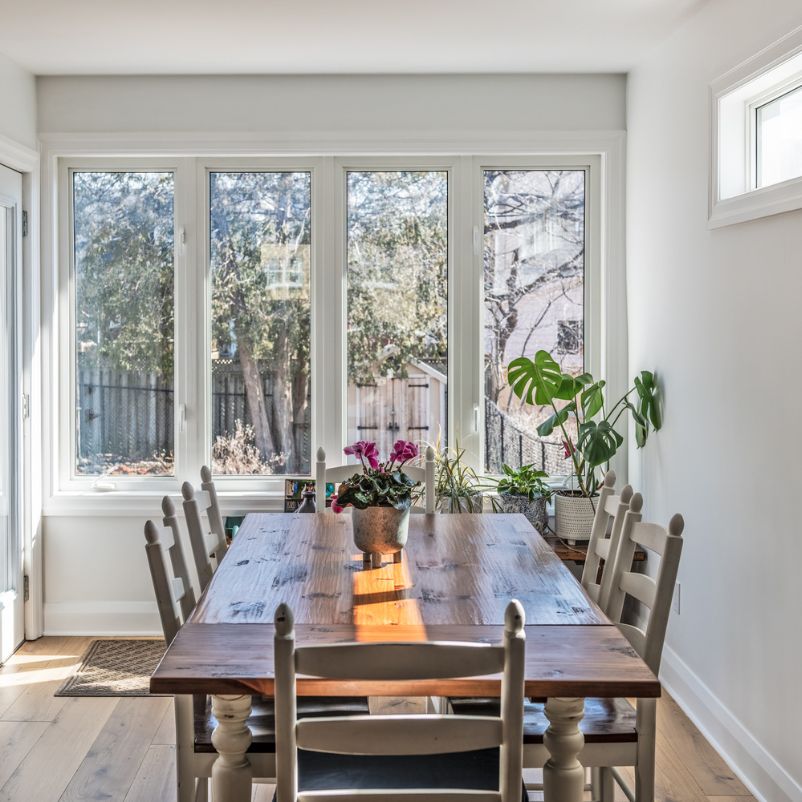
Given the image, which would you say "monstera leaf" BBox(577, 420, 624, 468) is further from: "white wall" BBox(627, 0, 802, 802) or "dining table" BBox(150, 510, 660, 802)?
"dining table" BBox(150, 510, 660, 802)

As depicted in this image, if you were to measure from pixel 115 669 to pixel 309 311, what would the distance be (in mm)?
1916

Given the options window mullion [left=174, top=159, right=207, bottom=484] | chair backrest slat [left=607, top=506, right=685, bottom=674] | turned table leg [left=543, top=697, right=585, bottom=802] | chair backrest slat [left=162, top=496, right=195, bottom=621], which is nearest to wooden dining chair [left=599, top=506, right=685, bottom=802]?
chair backrest slat [left=607, top=506, right=685, bottom=674]

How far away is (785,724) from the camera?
2.69 meters

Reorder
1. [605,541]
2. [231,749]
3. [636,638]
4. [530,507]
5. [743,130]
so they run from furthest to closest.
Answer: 1. [530,507]
2. [743,130]
3. [605,541]
4. [636,638]
5. [231,749]

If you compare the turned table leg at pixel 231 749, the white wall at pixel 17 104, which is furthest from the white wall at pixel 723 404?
the white wall at pixel 17 104

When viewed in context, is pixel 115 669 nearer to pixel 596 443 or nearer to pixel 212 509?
pixel 212 509

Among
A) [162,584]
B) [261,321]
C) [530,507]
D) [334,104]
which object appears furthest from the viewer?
[261,321]

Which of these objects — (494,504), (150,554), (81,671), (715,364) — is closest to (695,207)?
(715,364)

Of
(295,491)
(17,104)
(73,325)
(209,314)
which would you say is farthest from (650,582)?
(17,104)

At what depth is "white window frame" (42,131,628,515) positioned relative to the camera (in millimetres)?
4379

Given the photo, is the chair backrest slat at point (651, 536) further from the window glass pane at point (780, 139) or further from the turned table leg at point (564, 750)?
the window glass pane at point (780, 139)

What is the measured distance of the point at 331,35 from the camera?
367 cm

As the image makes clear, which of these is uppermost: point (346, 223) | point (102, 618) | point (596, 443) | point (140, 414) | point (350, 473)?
point (346, 223)

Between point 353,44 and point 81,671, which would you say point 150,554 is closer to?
point 81,671
